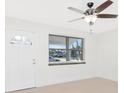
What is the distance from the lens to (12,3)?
3.52 metres

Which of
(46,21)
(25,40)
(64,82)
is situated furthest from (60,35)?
(64,82)

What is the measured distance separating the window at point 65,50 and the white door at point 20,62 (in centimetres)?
84

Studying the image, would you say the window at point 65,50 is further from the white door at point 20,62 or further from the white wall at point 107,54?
the white wall at point 107,54

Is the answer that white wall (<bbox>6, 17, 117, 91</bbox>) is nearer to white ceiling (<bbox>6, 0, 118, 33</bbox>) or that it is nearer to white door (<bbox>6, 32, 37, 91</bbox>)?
white door (<bbox>6, 32, 37, 91</bbox>)

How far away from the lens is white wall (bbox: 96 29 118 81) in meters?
6.13

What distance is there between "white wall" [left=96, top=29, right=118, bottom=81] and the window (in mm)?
1017

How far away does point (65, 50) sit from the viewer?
5902 millimetres

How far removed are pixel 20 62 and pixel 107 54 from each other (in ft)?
13.2

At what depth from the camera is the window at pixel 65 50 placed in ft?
17.8

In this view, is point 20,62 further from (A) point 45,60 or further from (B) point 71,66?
(B) point 71,66

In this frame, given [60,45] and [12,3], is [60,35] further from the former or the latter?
[12,3]

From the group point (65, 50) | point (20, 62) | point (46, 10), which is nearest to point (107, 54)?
point (65, 50)

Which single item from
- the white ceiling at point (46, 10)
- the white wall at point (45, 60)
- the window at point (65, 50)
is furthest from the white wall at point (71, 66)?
the white ceiling at point (46, 10)

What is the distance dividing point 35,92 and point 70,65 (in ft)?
6.86
